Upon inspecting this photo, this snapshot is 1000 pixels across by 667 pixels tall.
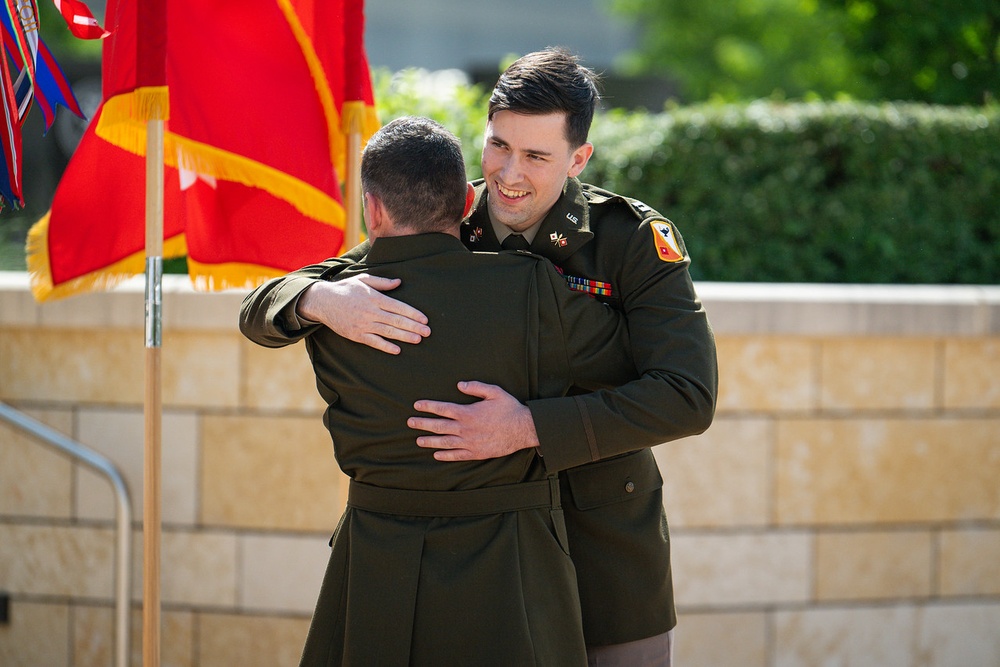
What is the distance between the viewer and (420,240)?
2.24 metres

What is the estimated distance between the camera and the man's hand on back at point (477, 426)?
216cm

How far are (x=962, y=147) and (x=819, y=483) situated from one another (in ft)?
7.99

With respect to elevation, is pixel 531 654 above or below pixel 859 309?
below

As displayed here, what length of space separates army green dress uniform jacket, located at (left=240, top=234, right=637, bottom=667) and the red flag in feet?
4.02

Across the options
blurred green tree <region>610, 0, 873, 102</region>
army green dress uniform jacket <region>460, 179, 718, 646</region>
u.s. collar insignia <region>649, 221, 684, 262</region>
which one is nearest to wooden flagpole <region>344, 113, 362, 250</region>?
army green dress uniform jacket <region>460, 179, 718, 646</region>

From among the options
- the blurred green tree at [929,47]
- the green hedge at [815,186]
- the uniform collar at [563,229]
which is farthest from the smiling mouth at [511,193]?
the blurred green tree at [929,47]

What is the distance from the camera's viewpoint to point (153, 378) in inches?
120

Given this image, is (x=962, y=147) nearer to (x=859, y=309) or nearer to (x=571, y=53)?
(x=859, y=309)

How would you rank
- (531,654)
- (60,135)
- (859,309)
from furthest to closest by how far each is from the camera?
(60,135), (859,309), (531,654)

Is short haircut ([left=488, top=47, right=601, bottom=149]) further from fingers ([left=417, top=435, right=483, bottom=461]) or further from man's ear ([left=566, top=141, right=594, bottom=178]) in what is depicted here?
fingers ([left=417, top=435, right=483, bottom=461])

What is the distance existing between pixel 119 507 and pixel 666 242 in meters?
2.59

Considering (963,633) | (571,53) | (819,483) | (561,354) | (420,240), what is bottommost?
(963,633)

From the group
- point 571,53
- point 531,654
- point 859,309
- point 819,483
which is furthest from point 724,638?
point 571,53

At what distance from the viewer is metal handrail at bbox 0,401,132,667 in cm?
404
